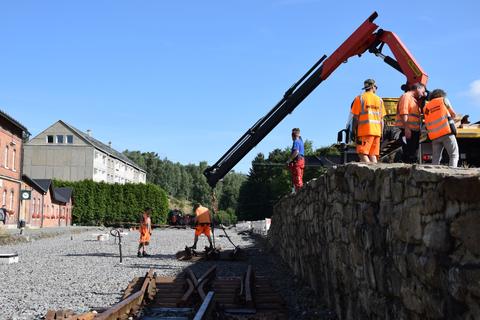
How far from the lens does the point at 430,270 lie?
3.55 m

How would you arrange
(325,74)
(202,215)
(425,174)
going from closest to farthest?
(425,174), (325,74), (202,215)

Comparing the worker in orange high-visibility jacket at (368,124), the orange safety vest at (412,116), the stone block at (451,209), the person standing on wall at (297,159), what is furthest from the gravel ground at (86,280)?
the stone block at (451,209)

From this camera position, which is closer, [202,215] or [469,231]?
[469,231]

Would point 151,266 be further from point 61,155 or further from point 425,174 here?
point 61,155

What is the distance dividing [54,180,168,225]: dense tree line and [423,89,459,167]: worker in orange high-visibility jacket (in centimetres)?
5633

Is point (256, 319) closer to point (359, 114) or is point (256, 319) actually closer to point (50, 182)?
point (359, 114)

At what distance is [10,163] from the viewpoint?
41844mm

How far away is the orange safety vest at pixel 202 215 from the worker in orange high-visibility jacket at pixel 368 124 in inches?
381

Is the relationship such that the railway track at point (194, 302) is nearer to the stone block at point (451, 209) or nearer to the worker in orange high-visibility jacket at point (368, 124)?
the worker in orange high-visibility jacket at point (368, 124)

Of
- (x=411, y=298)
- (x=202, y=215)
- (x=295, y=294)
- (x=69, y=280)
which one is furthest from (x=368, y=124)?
(x=202, y=215)

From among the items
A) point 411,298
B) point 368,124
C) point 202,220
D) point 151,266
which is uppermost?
point 368,124

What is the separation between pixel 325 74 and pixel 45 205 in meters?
45.2

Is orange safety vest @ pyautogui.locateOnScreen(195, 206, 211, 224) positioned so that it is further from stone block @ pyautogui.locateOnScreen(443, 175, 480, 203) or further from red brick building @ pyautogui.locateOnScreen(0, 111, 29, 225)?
red brick building @ pyautogui.locateOnScreen(0, 111, 29, 225)

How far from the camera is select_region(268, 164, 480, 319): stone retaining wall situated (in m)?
3.11
